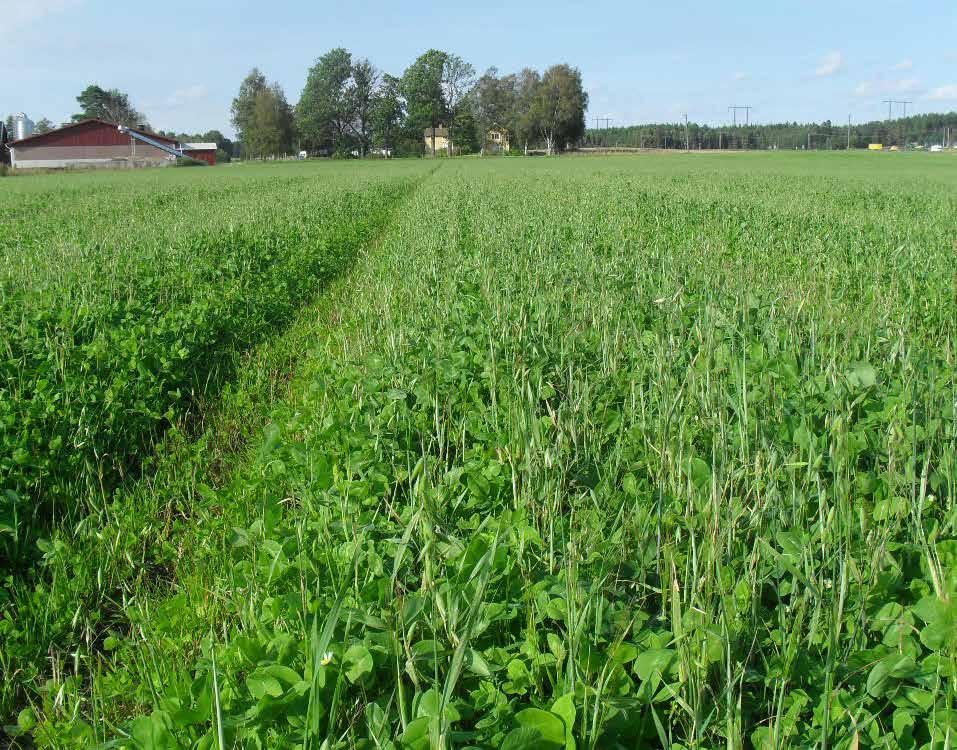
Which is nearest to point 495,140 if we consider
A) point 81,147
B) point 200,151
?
point 200,151

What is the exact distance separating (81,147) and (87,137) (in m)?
1.34

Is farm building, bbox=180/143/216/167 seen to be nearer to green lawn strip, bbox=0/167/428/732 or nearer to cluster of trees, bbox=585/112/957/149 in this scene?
cluster of trees, bbox=585/112/957/149

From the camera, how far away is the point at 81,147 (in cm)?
7469

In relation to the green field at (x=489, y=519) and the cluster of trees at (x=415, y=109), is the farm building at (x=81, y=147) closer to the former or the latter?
the cluster of trees at (x=415, y=109)

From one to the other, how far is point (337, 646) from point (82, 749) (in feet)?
2.74

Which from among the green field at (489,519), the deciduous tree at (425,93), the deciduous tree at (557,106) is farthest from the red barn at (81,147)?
the green field at (489,519)

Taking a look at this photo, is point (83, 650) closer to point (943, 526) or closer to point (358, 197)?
point (943, 526)

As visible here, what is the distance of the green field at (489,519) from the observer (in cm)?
167

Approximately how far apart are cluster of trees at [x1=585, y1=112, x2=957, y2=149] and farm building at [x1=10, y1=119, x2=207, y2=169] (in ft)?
322

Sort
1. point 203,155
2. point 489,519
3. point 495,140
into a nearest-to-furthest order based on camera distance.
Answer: point 489,519 < point 203,155 < point 495,140

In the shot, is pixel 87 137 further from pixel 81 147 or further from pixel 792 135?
pixel 792 135

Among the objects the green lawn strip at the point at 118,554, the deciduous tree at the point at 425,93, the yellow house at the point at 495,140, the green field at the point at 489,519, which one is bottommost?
the green lawn strip at the point at 118,554

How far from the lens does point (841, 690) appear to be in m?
1.71

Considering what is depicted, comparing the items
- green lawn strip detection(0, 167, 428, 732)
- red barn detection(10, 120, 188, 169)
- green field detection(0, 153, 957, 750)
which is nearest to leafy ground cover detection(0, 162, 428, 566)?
green field detection(0, 153, 957, 750)
